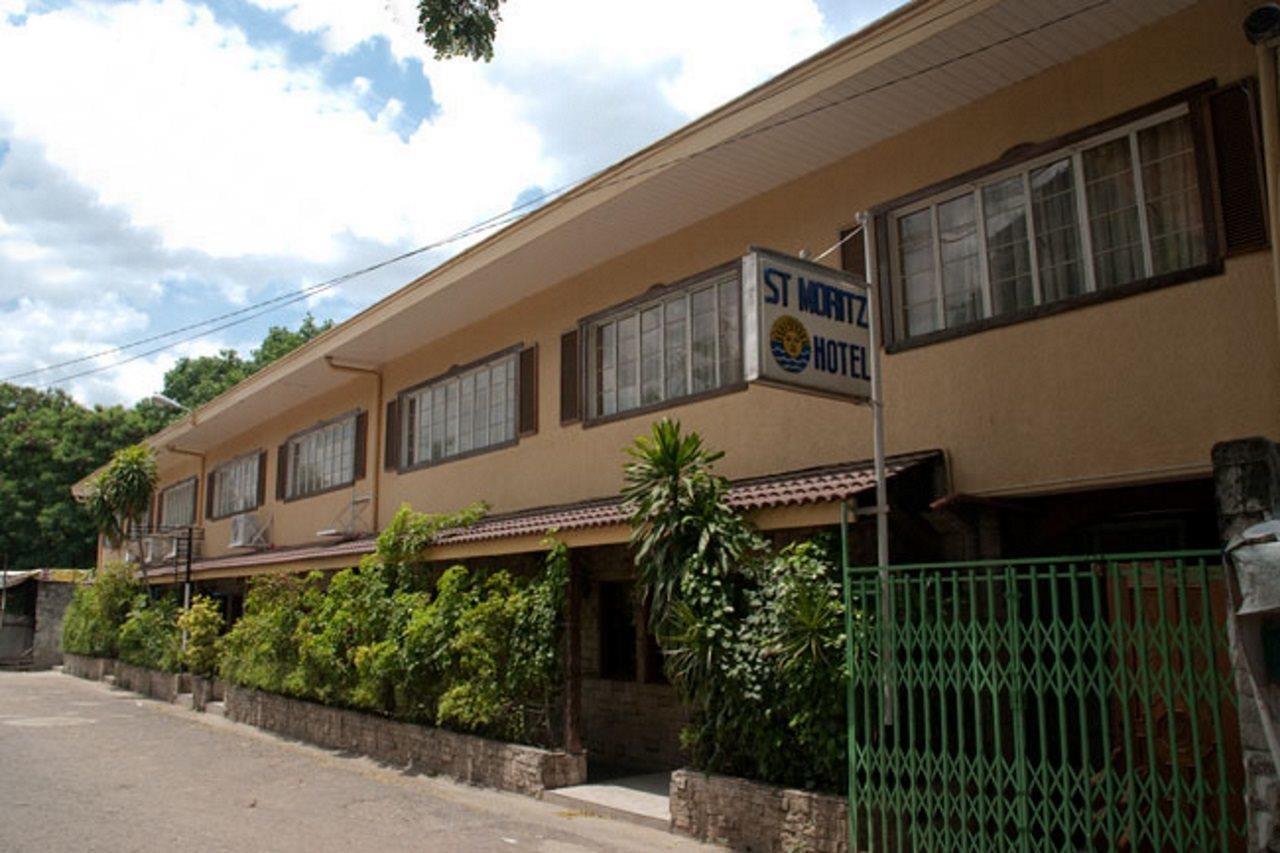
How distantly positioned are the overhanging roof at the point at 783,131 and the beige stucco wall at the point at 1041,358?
0.74ft

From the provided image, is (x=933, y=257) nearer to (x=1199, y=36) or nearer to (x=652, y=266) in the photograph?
(x=1199, y=36)

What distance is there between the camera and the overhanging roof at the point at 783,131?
7770 mm

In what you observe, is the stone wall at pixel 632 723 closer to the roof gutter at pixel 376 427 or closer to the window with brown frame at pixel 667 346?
the window with brown frame at pixel 667 346

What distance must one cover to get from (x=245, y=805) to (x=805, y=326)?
7.27 metres

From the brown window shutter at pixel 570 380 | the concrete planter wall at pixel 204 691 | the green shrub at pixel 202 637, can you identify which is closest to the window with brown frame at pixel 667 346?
the brown window shutter at pixel 570 380

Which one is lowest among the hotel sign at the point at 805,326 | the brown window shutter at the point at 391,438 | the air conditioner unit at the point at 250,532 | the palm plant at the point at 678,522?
the palm plant at the point at 678,522

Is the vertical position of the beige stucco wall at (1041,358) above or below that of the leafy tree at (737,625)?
above

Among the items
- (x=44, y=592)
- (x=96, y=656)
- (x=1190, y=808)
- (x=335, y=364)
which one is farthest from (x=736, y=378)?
(x=44, y=592)

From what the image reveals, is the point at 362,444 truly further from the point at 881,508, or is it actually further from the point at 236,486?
the point at 881,508

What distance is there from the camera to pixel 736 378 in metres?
10.7

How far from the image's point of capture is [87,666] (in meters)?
27.9

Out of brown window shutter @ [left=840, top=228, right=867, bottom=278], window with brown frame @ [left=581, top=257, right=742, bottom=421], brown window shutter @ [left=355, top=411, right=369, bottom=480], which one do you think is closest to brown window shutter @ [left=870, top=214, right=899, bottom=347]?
brown window shutter @ [left=840, top=228, right=867, bottom=278]

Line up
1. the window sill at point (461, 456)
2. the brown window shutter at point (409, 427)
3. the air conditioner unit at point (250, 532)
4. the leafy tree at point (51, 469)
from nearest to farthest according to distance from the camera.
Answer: the window sill at point (461, 456)
the brown window shutter at point (409, 427)
the air conditioner unit at point (250, 532)
the leafy tree at point (51, 469)

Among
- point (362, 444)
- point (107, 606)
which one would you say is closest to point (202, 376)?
point (107, 606)
